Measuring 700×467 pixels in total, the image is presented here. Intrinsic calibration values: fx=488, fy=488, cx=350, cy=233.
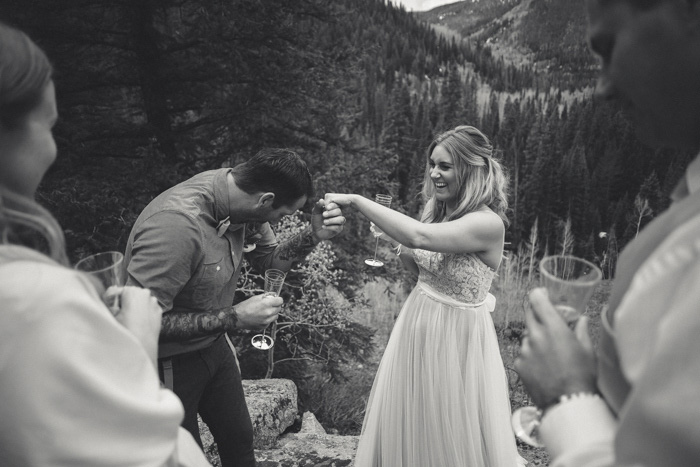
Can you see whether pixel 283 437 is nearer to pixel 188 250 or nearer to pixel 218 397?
pixel 218 397

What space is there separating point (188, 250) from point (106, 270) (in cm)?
100

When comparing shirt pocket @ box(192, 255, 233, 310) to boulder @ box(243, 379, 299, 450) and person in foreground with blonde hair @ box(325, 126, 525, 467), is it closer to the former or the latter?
person in foreground with blonde hair @ box(325, 126, 525, 467)

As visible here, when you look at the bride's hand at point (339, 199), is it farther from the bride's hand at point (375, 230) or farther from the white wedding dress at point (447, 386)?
the white wedding dress at point (447, 386)

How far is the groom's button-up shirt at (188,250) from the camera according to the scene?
7.68 ft

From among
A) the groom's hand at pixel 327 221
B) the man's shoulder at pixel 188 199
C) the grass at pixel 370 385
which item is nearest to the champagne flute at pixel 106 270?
the man's shoulder at pixel 188 199

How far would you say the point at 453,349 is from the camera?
3.27 meters

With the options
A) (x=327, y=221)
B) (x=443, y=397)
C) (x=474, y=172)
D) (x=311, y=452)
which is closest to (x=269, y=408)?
(x=311, y=452)

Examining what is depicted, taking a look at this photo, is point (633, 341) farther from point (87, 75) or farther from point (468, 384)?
point (87, 75)

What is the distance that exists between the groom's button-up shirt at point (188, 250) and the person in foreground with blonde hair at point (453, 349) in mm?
836

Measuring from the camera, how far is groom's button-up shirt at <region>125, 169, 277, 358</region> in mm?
2342

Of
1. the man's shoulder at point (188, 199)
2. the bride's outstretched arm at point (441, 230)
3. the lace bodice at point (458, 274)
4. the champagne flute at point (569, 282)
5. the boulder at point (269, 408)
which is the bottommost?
the boulder at point (269, 408)

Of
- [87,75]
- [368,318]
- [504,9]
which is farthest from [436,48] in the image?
[87,75]

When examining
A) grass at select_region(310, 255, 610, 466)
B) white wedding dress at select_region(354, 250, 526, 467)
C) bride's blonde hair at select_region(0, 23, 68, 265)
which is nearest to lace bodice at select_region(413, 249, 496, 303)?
white wedding dress at select_region(354, 250, 526, 467)

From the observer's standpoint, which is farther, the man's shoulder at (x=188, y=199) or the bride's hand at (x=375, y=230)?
the bride's hand at (x=375, y=230)
